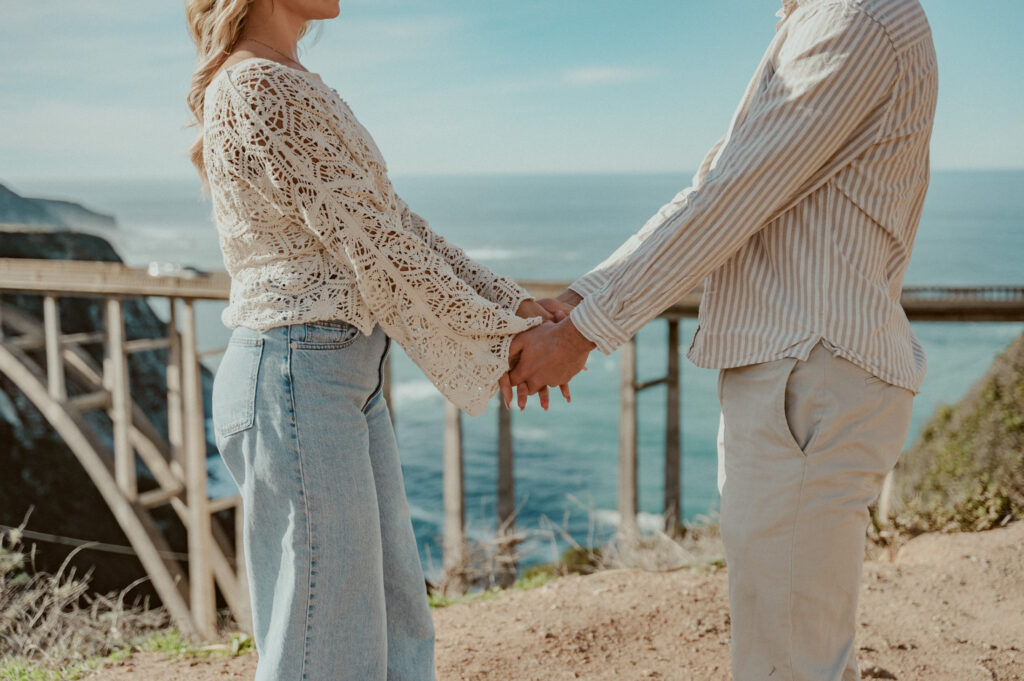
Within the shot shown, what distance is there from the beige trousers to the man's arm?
0.67 feet

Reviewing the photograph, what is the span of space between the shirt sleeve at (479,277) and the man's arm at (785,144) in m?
0.31

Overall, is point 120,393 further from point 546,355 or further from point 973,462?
point 546,355

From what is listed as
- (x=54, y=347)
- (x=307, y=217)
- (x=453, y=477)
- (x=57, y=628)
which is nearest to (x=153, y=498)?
(x=54, y=347)

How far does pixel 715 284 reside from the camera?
1.35 metres

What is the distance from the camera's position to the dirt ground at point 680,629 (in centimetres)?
218

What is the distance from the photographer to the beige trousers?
3.97 ft

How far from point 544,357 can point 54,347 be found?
26.1 ft

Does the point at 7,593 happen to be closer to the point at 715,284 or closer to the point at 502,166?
the point at 715,284

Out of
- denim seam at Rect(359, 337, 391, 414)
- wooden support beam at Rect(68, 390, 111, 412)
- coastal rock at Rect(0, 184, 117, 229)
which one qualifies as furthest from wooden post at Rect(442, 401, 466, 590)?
coastal rock at Rect(0, 184, 117, 229)

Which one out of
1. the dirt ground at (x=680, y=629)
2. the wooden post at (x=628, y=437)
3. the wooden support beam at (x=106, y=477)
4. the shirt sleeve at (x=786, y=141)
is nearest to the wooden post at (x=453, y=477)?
the wooden post at (x=628, y=437)

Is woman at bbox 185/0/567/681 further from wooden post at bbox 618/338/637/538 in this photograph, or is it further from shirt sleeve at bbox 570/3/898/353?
wooden post at bbox 618/338/637/538

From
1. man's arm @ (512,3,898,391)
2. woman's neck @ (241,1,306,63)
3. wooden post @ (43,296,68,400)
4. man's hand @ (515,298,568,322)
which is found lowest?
wooden post @ (43,296,68,400)

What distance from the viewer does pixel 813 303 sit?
121 cm

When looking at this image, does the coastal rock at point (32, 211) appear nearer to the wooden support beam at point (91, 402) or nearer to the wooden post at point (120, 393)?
the wooden support beam at point (91, 402)
